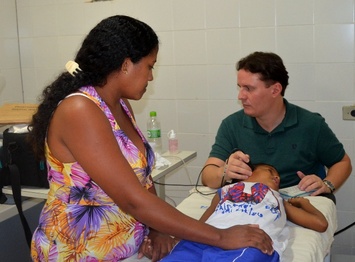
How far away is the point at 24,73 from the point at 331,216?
2429mm

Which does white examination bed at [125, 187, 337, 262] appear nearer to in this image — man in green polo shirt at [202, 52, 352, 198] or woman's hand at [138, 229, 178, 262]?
woman's hand at [138, 229, 178, 262]

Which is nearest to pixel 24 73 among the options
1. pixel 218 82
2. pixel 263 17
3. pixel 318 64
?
pixel 218 82

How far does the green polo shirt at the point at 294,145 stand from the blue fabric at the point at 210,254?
0.84m

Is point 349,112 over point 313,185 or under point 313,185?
over

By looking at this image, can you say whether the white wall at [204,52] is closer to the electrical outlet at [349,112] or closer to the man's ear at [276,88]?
the electrical outlet at [349,112]

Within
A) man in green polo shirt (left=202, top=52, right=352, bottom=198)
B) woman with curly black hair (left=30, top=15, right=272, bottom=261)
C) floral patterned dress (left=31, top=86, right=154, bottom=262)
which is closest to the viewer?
woman with curly black hair (left=30, top=15, right=272, bottom=261)

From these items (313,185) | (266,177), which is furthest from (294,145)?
(266,177)

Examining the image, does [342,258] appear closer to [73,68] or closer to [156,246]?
[156,246]

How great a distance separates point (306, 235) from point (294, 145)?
24.1 inches

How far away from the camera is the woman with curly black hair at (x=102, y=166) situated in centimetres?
134

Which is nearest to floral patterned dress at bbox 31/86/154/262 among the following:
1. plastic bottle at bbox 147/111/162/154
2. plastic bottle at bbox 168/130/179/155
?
plastic bottle at bbox 147/111/162/154

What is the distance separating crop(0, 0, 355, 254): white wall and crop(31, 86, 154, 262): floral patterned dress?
1.53 m

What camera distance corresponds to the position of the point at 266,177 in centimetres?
188

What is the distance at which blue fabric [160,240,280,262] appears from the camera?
134cm
